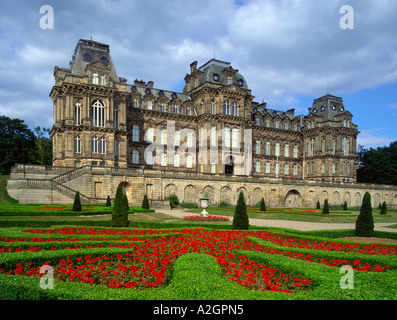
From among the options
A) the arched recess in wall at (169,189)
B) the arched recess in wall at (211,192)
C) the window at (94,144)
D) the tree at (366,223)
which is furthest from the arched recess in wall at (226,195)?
the tree at (366,223)

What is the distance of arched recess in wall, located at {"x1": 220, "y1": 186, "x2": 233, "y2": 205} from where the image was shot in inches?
1905

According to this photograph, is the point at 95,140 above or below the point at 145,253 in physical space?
above

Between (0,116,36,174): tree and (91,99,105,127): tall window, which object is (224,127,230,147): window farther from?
(0,116,36,174): tree

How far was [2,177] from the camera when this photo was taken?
39781 millimetres

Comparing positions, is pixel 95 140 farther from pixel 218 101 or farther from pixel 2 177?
pixel 218 101

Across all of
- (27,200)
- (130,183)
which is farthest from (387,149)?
(27,200)

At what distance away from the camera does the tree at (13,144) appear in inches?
2137

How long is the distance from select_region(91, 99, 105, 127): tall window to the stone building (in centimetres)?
13

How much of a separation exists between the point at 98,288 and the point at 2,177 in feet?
127

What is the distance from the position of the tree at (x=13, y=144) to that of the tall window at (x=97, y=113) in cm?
1968

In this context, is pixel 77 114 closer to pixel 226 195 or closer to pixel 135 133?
pixel 135 133

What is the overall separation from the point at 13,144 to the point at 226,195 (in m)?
36.9

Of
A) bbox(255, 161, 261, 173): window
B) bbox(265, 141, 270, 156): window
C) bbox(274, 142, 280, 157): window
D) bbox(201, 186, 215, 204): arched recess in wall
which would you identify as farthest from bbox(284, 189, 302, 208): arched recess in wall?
bbox(274, 142, 280, 157): window
